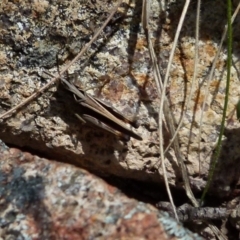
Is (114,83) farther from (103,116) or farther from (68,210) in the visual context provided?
(68,210)

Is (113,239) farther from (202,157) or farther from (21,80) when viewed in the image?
(21,80)

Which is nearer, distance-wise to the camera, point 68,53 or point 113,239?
point 113,239

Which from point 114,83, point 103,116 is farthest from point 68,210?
point 114,83

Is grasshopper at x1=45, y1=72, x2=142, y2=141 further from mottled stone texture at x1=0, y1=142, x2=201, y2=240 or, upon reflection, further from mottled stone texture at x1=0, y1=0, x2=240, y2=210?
mottled stone texture at x1=0, y1=142, x2=201, y2=240

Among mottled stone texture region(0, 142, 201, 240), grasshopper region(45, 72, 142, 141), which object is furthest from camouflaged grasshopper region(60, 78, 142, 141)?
mottled stone texture region(0, 142, 201, 240)

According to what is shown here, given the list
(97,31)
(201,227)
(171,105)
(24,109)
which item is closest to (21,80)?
(24,109)

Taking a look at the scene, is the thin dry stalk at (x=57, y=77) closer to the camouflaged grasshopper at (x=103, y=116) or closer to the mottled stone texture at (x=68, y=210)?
the camouflaged grasshopper at (x=103, y=116)
